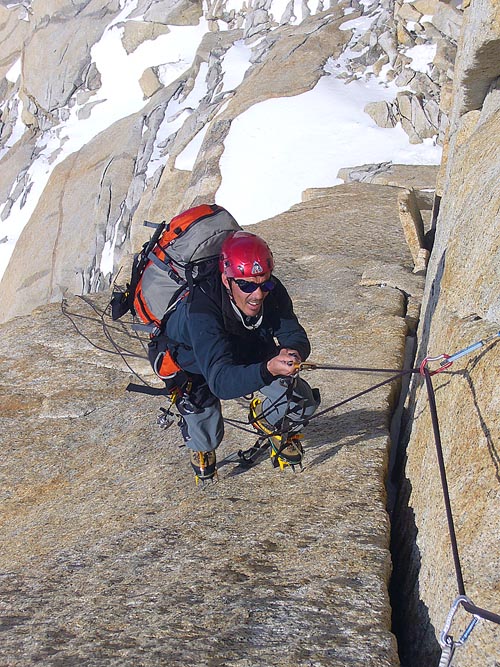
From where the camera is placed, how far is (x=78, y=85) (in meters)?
53.3

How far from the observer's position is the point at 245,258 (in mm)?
5125

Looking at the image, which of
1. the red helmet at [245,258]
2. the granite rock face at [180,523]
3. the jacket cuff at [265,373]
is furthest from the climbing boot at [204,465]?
the red helmet at [245,258]

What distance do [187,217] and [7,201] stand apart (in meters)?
42.8

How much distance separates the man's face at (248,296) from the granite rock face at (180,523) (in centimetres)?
154

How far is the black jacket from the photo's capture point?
199 inches

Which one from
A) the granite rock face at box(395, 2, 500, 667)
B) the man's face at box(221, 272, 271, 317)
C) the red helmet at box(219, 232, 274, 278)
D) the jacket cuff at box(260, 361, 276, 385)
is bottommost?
the granite rock face at box(395, 2, 500, 667)

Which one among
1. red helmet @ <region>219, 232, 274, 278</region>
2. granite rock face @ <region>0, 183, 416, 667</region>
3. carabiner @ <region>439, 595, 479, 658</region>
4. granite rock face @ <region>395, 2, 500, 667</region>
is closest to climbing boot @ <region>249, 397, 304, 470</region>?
granite rock face @ <region>0, 183, 416, 667</region>

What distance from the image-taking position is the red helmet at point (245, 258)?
16.8 feet

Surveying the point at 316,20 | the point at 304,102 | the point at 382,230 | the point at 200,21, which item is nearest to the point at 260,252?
the point at 382,230

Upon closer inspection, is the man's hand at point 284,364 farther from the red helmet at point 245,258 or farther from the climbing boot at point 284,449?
the climbing boot at point 284,449

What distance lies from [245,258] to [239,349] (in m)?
0.77

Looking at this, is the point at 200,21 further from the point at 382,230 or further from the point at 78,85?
the point at 382,230

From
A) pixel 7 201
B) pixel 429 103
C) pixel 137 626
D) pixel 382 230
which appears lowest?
pixel 7 201

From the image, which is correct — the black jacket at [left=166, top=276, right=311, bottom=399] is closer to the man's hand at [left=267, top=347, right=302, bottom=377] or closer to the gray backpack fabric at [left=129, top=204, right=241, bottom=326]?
the man's hand at [left=267, top=347, right=302, bottom=377]
